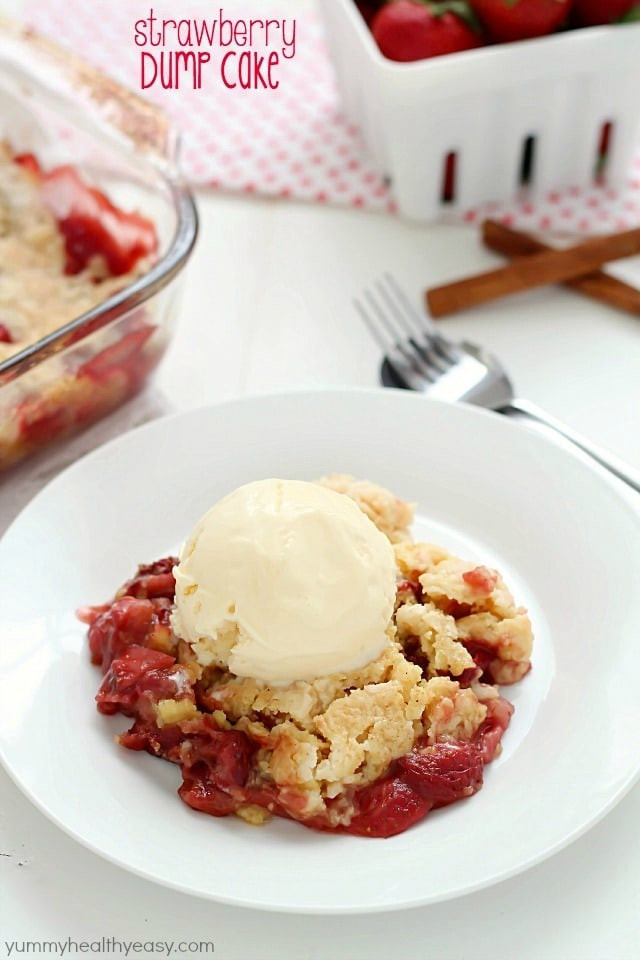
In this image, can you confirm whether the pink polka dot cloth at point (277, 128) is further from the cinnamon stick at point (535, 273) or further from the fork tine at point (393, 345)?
the fork tine at point (393, 345)

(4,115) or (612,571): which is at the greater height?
(4,115)

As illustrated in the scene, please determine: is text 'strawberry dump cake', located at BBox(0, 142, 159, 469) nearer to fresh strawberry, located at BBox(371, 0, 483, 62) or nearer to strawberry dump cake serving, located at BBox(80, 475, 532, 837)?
strawberry dump cake serving, located at BBox(80, 475, 532, 837)

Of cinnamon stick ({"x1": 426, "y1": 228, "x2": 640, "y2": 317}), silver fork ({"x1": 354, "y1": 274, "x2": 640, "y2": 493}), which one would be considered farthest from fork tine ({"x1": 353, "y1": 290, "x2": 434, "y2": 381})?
cinnamon stick ({"x1": 426, "y1": 228, "x2": 640, "y2": 317})

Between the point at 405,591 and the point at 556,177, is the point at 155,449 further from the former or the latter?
the point at 556,177

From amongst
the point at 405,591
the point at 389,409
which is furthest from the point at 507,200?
the point at 405,591

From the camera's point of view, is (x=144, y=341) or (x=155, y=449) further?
(x=144, y=341)

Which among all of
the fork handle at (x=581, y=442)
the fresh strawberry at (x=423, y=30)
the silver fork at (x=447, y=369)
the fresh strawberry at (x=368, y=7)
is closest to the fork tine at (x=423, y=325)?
the silver fork at (x=447, y=369)
